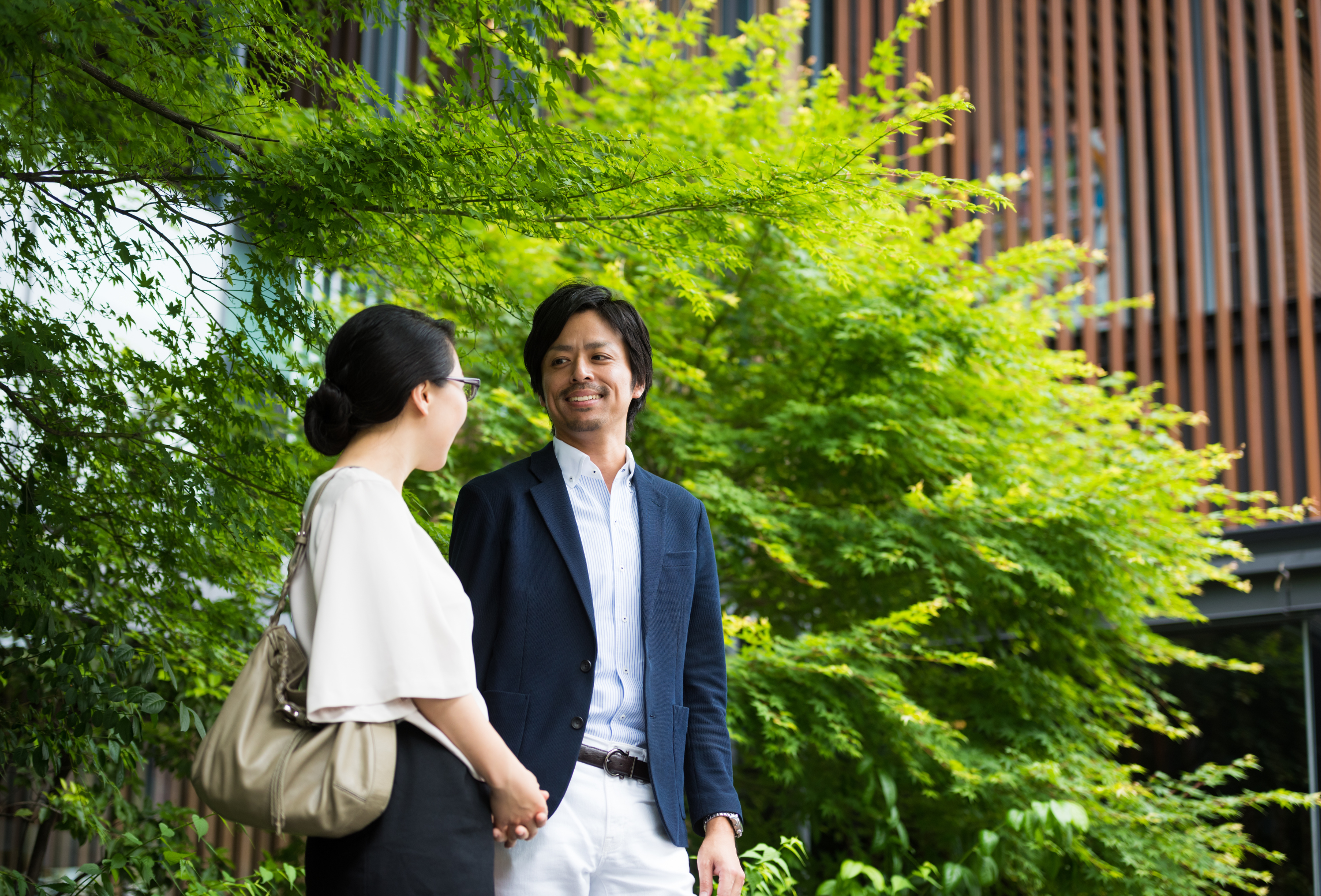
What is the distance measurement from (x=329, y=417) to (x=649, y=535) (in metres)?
0.71

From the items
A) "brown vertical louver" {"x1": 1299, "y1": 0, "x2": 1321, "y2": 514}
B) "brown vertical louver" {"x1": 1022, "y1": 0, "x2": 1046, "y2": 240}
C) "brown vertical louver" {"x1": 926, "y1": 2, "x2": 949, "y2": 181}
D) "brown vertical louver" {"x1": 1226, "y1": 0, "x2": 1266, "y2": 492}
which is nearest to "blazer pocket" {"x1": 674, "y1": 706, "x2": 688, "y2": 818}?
"brown vertical louver" {"x1": 1299, "y1": 0, "x2": 1321, "y2": 514}

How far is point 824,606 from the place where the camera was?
5746 mm

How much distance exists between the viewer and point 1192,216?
815 centimetres

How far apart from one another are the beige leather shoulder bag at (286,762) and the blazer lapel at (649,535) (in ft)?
2.22

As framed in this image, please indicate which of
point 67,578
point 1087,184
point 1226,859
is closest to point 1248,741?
point 1226,859

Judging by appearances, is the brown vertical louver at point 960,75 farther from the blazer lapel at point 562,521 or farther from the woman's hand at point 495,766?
the woman's hand at point 495,766

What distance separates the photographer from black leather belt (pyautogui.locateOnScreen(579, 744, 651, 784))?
1.87 meters

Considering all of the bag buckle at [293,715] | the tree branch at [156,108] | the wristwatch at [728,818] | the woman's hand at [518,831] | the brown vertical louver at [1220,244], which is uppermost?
the brown vertical louver at [1220,244]

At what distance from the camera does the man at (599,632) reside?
1.84 metres

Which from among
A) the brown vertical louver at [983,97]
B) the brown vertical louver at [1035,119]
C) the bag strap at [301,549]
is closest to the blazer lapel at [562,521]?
the bag strap at [301,549]

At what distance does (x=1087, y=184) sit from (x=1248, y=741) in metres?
4.57

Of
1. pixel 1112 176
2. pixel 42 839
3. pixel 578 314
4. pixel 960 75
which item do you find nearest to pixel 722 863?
pixel 578 314

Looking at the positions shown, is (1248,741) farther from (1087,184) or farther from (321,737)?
(321,737)

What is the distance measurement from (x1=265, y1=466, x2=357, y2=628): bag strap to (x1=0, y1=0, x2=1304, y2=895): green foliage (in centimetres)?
110
